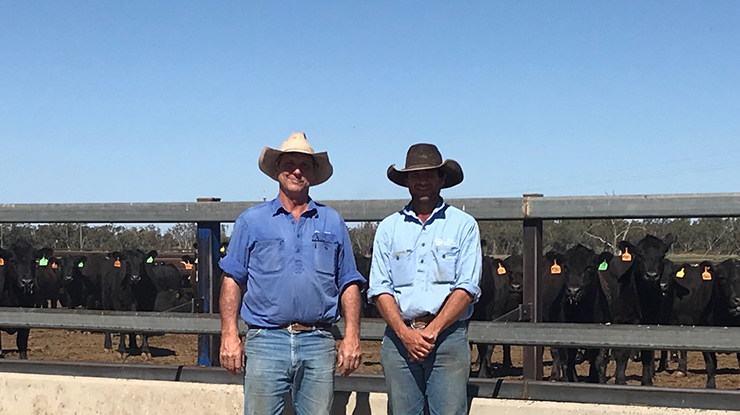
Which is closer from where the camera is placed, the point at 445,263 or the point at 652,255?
the point at 445,263

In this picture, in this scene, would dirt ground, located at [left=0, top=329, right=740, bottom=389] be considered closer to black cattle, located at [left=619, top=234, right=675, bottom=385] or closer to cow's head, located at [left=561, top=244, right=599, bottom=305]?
black cattle, located at [left=619, top=234, right=675, bottom=385]

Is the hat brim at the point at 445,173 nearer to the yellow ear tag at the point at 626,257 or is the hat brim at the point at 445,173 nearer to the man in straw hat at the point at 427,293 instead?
the man in straw hat at the point at 427,293

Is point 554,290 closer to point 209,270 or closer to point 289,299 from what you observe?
point 209,270

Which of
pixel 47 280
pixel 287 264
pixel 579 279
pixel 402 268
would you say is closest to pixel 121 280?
pixel 47 280

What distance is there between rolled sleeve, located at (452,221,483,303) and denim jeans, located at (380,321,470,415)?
21 centimetres

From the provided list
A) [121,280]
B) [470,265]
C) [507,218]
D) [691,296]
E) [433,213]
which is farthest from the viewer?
[121,280]

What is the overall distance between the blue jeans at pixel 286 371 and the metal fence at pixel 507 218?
2.43 ft

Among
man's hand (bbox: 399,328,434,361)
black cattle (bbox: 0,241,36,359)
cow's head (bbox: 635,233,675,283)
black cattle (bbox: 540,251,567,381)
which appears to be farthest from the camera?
black cattle (bbox: 0,241,36,359)

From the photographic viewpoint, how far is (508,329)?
4668mm

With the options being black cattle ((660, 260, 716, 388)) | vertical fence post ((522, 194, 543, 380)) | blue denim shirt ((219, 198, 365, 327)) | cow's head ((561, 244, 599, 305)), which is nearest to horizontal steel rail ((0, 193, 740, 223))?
vertical fence post ((522, 194, 543, 380))

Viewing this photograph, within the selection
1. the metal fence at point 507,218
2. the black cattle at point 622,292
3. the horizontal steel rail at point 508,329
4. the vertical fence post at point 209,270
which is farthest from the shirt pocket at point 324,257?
the black cattle at point 622,292

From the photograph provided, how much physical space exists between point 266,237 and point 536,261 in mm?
1559

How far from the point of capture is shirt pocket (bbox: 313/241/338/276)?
4.22m

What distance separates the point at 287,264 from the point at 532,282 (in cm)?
149
